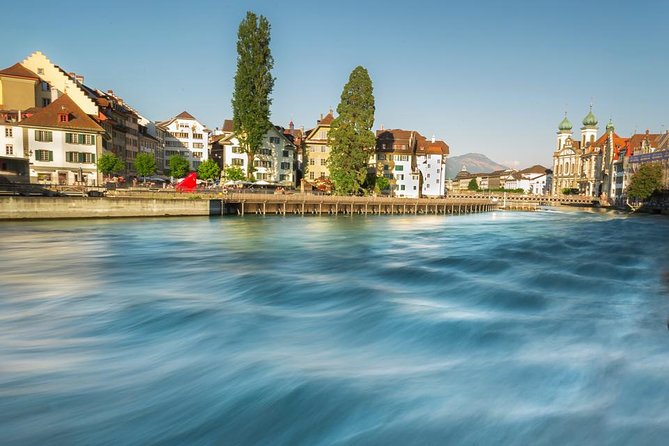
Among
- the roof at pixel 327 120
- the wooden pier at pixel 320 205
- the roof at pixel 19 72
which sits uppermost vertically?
the roof at pixel 19 72

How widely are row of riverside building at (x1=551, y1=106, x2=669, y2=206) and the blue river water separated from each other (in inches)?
3678

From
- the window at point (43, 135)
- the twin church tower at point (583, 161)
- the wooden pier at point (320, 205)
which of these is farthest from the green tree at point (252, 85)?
the twin church tower at point (583, 161)

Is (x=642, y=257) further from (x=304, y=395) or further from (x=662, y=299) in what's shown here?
(x=304, y=395)

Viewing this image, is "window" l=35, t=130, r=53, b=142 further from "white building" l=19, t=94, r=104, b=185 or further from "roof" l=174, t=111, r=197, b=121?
"roof" l=174, t=111, r=197, b=121

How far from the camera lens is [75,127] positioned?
58719mm

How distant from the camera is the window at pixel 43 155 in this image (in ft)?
188

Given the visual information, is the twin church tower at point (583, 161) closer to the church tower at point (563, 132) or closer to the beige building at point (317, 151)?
the church tower at point (563, 132)

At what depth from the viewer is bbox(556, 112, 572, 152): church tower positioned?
180375 mm

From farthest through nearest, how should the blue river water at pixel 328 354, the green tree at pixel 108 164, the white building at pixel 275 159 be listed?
the white building at pixel 275 159
the green tree at pixel 108 164
the blue river water at pixel 328 354

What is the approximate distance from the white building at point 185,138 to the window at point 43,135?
47212mm

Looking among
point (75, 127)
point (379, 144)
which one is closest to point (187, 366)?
point (75, 127)

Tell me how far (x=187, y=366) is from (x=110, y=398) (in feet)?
5.90

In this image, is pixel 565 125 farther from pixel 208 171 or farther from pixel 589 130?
pixel 208 171

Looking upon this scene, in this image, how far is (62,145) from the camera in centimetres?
5834
